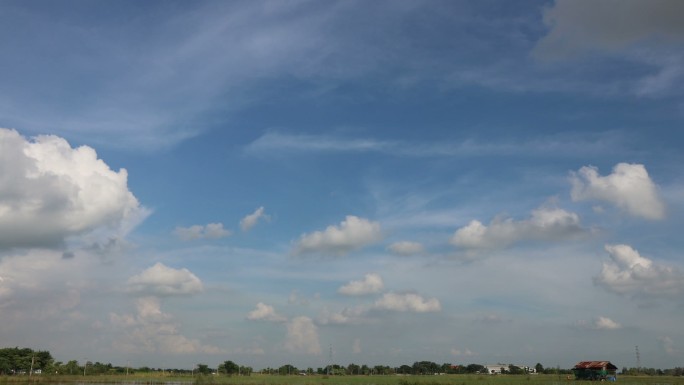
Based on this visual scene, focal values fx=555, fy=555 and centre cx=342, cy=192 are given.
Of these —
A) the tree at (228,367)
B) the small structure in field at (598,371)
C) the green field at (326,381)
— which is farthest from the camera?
the tree at (228,367)

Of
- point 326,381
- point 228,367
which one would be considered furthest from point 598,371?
point 228,367

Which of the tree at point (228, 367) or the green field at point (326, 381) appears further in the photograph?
the tree at point (228, 367)

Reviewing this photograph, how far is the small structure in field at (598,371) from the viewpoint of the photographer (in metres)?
113

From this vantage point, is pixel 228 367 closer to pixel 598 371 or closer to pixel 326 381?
pixel 326 381

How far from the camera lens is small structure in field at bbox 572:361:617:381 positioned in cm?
11262

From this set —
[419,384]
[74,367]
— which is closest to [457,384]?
[419,384]

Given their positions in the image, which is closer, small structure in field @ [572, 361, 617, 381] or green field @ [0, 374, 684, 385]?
Result: green field @ [0, 374, 684, 385]

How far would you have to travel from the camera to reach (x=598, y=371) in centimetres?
11350

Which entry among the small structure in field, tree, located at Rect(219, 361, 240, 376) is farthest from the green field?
tree, located at Rect(219, 361, 240, 376)

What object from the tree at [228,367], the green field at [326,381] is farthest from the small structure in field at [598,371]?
the tree at [228,367]

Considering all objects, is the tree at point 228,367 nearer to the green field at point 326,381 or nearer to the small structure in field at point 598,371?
the green field at point 326,381

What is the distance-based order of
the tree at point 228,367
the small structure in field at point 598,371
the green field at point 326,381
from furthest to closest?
the tree at point 228,367
the small structure in field at point 598,371
the green field at point 326,381

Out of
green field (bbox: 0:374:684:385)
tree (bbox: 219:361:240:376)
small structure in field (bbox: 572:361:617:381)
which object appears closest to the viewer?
green field (bbox: 0:374:684:385)

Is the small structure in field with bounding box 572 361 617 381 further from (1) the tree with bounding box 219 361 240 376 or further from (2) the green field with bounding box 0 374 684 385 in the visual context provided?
(1) the tree with bounding box 219 361 240 376
